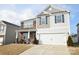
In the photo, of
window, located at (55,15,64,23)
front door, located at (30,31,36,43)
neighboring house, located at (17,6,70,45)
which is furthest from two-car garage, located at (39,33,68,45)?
window, located at (55,15,64,23)

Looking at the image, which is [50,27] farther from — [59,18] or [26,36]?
[26,36]

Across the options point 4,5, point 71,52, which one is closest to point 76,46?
point 71,52

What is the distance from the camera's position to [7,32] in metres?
11.3

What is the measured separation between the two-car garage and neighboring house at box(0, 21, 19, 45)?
182cm

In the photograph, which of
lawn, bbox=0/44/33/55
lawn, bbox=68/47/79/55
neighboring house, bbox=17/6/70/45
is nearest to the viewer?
lawn, bbox=68/47/79/55

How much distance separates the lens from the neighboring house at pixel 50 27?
1067 cm

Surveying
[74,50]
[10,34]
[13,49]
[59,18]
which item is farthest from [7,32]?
[74,50]

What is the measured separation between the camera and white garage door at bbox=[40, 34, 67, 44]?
10577 mm

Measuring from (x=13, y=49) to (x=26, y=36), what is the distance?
179 cm

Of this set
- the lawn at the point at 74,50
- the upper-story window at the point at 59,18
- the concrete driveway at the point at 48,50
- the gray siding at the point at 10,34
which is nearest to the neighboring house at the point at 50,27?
the upper-story window at the point at 59,18

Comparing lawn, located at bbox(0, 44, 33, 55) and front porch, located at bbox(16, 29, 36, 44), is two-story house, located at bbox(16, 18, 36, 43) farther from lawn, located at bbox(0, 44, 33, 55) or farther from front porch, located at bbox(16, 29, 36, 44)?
lawn, located at bbox(0, 44, 33, 55)

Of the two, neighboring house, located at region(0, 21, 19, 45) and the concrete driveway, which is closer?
the concrete driveway
